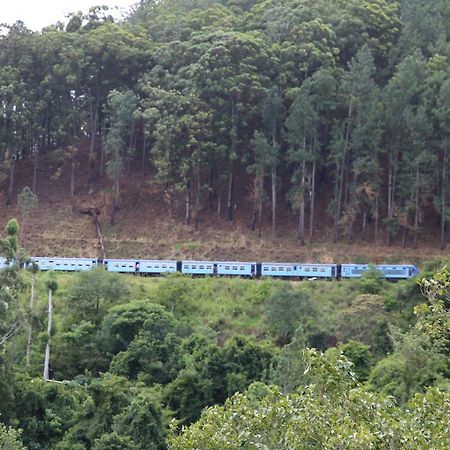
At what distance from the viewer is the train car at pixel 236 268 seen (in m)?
37.2

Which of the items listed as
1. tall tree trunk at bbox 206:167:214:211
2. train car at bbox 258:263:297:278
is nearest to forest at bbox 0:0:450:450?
tall tree trunk at bbox 206:167:214:211

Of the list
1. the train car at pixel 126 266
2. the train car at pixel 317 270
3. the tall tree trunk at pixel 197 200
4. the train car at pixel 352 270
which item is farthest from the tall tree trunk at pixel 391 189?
the train car at pixel 126 266

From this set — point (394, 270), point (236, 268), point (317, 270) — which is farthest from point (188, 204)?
point (394, 270)

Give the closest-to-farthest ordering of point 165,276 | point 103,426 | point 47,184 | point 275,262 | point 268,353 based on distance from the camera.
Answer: point 103,426 → point 268,353 → point 165,276 → point 275,262 → point 47,184

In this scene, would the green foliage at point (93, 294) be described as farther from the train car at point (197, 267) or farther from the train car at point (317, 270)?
the train car at point (317, 270)

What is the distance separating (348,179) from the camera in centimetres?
4162

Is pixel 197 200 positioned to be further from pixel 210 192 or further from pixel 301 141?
pixel 301 141

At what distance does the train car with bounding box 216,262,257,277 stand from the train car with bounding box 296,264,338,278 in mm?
2117

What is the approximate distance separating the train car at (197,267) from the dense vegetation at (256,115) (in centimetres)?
476

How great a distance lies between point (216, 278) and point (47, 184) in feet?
42.1

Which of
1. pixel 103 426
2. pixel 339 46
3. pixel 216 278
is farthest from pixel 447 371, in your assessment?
pixel 339 46

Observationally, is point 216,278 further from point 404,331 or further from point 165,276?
point 404,331

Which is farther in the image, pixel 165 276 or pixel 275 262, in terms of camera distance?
pixel 275 262

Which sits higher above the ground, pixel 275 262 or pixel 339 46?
pixel 339 46
